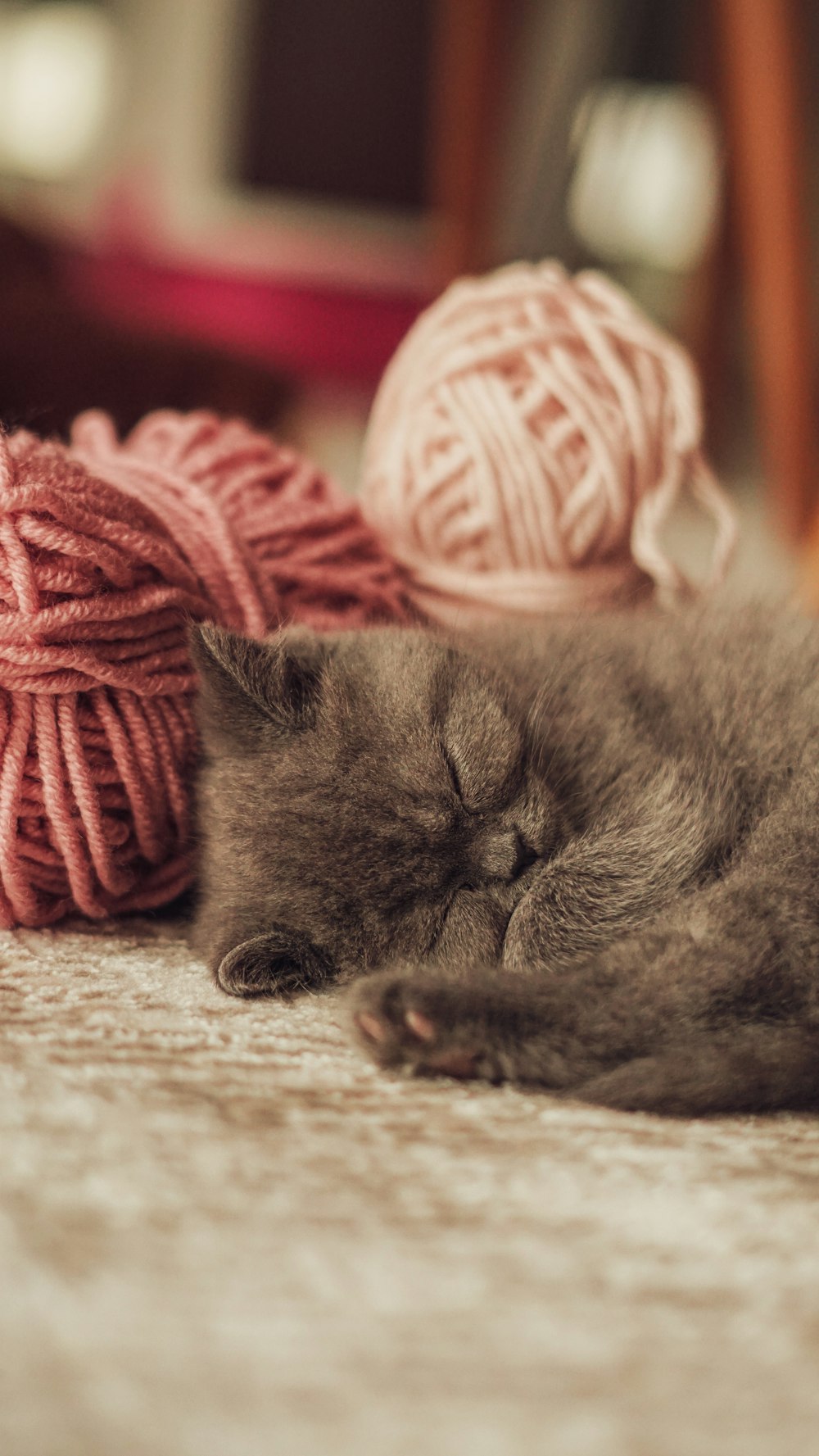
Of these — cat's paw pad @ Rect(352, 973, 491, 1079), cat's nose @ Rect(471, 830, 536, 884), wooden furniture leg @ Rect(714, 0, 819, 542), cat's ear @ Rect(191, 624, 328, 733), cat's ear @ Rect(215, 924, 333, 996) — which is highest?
wooden furniture leg @ Rect(714, 0, 819, 542)

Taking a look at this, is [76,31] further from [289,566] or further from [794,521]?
[289,566]

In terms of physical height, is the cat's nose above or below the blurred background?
below

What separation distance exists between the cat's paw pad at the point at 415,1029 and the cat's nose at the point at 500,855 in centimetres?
12

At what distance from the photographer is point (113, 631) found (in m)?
0.85

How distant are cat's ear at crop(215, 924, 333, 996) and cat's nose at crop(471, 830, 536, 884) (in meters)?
0.13

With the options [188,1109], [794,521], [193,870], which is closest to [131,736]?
[193,870]

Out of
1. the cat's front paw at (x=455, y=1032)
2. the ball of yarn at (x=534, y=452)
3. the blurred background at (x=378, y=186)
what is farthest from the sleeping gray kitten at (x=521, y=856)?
the blurred background at (x=378, y=186)

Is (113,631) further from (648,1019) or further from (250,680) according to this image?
(648,1019)

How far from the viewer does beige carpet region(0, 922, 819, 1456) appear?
417 mm

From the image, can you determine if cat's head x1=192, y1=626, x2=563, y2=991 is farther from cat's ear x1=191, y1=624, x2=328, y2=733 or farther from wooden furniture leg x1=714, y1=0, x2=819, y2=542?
wooden furniture leg x1=714, y1=0, x2=819, y2=542

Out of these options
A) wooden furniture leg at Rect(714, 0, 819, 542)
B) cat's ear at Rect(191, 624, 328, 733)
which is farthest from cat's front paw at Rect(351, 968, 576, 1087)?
wooden furniture leg at Rect(714, 0, 819, 542)

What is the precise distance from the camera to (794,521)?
8.09 feet

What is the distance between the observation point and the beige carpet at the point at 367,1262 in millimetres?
417

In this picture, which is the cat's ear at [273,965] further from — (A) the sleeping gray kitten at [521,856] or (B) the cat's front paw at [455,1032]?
(B) the cat's front paw at [455,1032]
